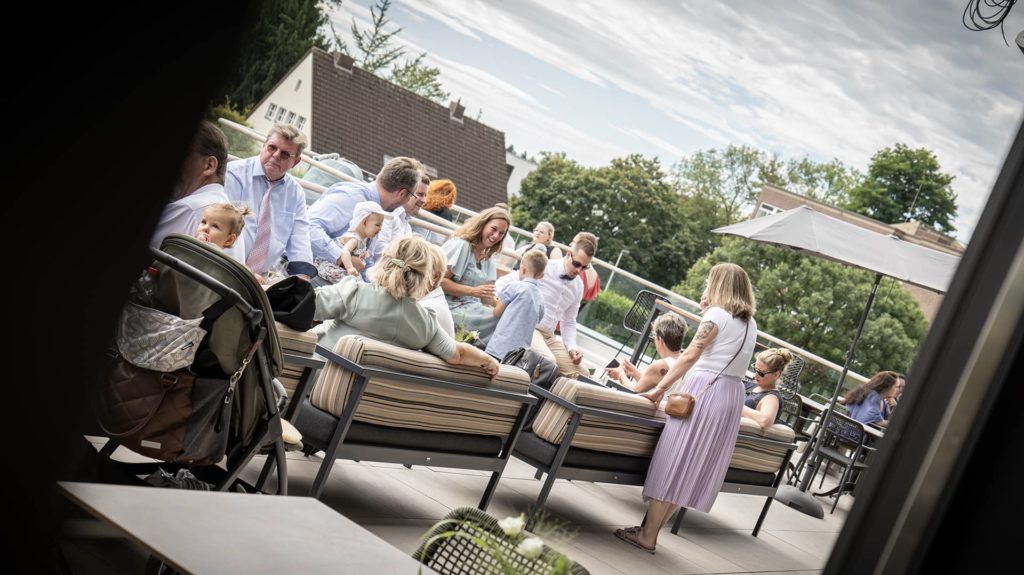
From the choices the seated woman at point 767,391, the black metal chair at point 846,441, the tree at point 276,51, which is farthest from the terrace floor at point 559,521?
the tree at point 276,51

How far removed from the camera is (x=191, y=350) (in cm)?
309

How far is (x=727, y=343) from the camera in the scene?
Answer: 5.84 m

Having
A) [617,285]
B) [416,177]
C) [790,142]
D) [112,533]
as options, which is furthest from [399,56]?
[112,533]

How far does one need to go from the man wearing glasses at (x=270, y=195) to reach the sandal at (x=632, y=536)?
8.58 feet

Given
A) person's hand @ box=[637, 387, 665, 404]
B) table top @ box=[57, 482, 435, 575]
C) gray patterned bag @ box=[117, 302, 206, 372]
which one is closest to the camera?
table top @ box=[57, 482, 435, 575]

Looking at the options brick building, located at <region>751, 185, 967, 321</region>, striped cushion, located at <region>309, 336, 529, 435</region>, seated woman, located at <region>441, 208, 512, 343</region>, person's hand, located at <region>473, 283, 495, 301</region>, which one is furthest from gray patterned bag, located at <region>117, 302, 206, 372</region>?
brick building, located at <region>751, 185, 967, 321</region>

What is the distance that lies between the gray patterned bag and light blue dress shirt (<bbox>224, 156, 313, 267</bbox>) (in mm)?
2602

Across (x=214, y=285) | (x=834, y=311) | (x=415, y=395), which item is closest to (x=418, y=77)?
(x=834, y=311)

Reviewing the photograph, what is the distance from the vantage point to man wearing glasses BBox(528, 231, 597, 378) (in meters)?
7.89

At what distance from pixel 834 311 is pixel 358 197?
30271 millimetres

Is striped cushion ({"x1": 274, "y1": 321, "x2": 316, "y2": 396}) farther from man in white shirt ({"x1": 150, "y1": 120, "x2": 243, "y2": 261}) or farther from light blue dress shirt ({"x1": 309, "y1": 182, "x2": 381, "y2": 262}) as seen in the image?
light blue dress shirt ({"x1": 309, "y1": 182, "x2": 381, "y2": 262})

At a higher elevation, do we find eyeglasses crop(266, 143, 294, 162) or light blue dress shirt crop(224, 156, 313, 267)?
eyeglasses crop(266, 143, 294, 162)

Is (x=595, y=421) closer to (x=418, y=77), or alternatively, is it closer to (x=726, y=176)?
(x=418, y=77)

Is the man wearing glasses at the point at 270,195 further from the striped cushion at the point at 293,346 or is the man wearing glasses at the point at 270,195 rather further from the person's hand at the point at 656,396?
the person's hand at the point at 656,396
